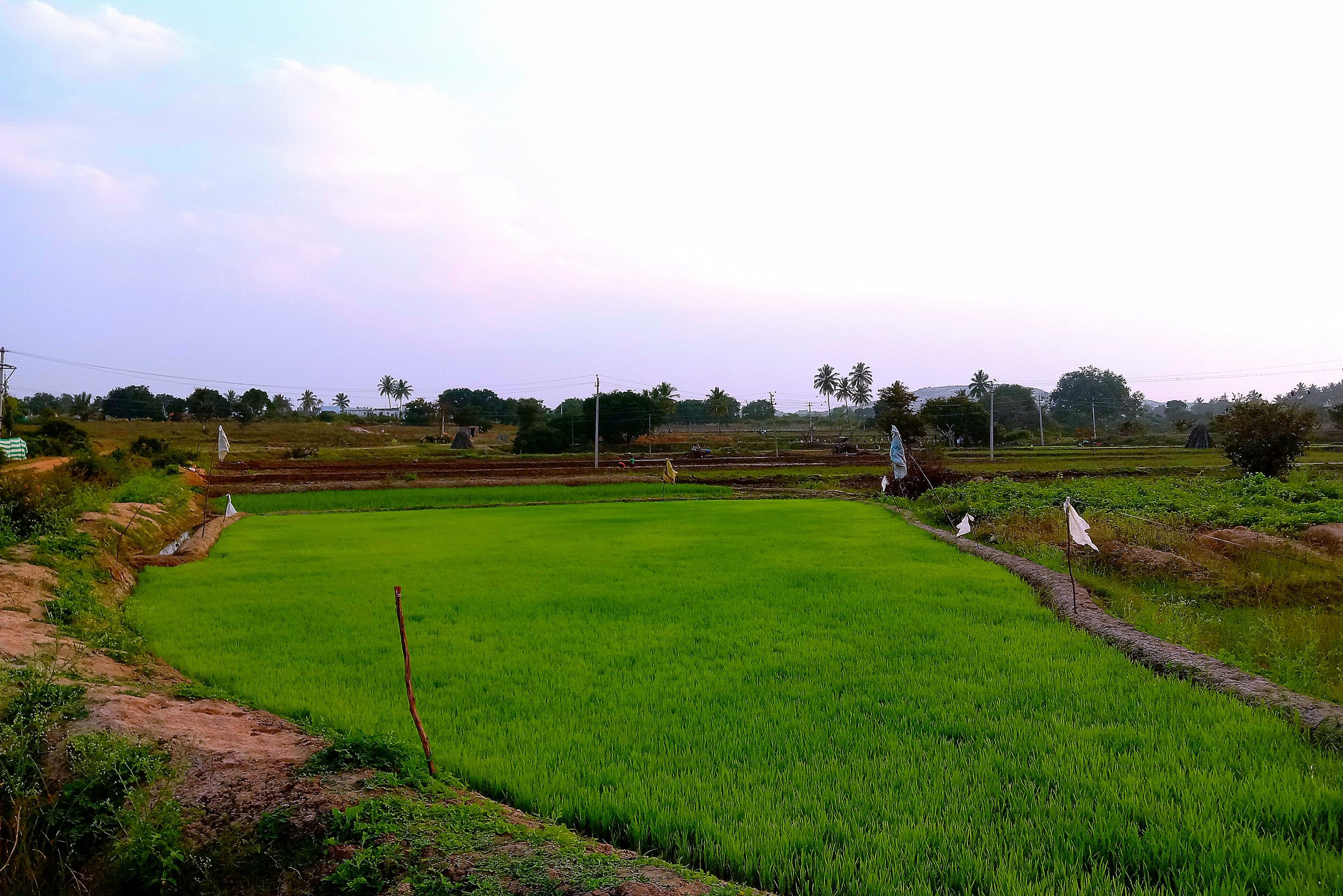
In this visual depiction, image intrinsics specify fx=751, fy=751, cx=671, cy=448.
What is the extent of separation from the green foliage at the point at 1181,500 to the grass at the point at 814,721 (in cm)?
754

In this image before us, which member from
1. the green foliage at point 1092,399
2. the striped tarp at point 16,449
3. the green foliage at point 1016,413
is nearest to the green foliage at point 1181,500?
the striped tarp at point 16,449

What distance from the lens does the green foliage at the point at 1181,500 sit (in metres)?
15.3

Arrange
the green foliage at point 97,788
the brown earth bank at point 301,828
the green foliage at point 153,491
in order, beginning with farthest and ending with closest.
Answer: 1. the green foliage at point 153,491
2. the green foliage at point 97,788
3. the brown earth bank at point 301,828

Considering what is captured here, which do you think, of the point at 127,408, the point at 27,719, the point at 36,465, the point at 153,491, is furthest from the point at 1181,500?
the point at 127,408

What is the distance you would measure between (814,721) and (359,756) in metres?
2.85

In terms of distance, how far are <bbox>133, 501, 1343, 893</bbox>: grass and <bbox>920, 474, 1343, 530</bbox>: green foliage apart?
24.8ft

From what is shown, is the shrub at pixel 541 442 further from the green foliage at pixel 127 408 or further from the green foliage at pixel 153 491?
the green foliage at pixel 127 408

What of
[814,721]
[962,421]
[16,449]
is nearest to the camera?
[814,721]

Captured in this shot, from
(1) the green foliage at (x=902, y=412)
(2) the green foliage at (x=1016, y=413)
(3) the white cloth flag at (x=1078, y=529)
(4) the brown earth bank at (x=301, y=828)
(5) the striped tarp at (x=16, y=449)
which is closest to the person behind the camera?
(4) the brown earth bank at (x=301, y=828)

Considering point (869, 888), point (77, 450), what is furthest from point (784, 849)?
point (77, 450)

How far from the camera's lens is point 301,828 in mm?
3590

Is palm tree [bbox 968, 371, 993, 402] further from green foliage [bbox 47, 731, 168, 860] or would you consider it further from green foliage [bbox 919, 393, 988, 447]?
green foliage [bbox 47, 731, 168, 860]

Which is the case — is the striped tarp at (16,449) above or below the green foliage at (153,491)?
above

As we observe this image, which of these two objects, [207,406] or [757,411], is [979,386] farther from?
[207,406]
